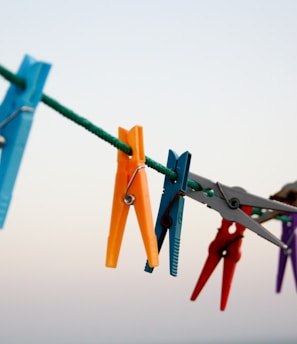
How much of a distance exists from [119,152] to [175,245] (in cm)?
42

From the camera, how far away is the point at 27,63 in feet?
4.83

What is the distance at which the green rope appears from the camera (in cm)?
144

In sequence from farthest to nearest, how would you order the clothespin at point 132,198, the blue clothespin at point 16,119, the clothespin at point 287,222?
the clothespin at point 287,222 < the clothespin at point 132,198 < the blue clothespin at point 16,119

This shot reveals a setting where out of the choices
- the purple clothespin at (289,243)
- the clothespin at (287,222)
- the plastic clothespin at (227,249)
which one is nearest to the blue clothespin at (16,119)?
the plastic clothespin at (227,249)

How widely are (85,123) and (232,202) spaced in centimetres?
102

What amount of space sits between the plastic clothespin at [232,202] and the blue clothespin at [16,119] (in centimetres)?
116

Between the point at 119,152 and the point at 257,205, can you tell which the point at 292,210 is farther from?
the point at 119,152

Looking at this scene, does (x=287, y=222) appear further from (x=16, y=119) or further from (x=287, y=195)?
(x=16, y=119)

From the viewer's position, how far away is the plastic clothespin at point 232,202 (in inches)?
96.8

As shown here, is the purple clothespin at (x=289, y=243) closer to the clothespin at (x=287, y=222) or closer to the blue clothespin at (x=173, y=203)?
the clothespin at (x=287, y=222)

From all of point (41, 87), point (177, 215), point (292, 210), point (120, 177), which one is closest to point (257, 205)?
point (292, 210)

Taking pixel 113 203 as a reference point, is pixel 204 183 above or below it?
above

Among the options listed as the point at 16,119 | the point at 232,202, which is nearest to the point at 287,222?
the point at 232,202

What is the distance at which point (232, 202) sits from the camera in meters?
2.51
